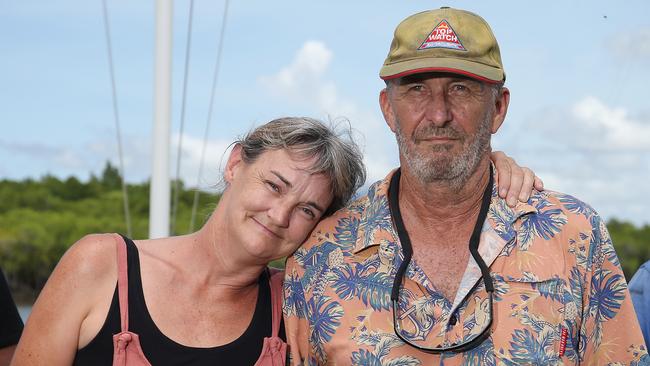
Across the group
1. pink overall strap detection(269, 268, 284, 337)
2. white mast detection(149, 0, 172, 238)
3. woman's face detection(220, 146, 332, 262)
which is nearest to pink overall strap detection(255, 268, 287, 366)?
pink overall strap detection(269, 268, 284, 337)

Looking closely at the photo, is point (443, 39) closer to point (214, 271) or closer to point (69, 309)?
point (214, 271)

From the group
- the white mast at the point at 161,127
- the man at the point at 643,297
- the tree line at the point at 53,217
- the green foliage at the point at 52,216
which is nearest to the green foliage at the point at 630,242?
the tree line at the point at 53,217

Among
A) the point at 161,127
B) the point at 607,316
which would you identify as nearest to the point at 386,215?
the point at 607,316

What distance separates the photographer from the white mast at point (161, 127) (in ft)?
22.9

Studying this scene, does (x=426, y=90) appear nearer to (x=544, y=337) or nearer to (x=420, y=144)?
(x=420, y=144)

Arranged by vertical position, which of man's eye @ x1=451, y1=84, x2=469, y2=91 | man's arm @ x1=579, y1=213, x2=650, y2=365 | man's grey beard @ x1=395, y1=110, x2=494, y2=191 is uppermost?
man's eye @ x1=451, y1=84, x2=469, y2=91

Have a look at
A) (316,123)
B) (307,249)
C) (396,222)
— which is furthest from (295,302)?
(316,123)

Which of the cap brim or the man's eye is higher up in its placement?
the cap brim

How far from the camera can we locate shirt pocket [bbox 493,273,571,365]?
290 centimetres

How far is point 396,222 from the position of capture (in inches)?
127

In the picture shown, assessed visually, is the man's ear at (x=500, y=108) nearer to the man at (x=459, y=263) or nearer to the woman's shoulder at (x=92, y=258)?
the man at (x=459, y=263)

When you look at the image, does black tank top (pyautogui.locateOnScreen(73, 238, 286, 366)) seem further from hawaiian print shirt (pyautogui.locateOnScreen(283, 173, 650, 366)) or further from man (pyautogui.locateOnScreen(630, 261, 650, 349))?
man (pyautogui.locateOnScreen(630, 261, 650, 349))

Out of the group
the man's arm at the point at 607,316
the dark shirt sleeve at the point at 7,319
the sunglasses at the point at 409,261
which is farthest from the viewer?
the dark shirt sleeve at the point at 7,319

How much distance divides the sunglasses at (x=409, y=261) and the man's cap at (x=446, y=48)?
1.51ft
